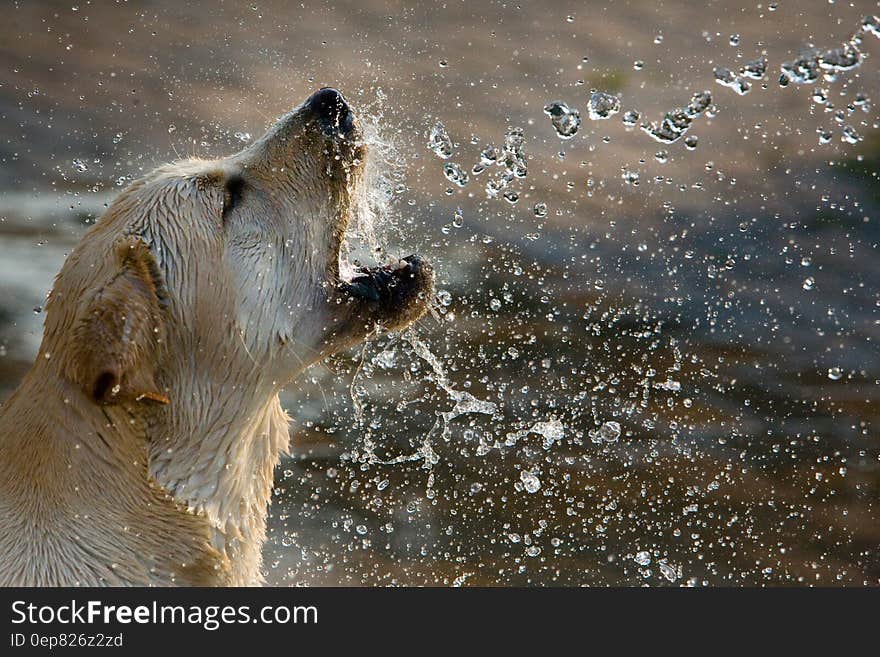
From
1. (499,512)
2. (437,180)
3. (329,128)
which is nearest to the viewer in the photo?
(329,128)

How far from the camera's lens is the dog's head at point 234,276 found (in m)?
3.40

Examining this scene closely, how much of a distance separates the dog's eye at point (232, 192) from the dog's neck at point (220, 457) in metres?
0.60

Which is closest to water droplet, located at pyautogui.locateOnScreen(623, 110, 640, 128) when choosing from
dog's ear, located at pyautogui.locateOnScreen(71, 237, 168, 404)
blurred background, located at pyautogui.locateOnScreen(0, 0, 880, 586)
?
blurred background, located at pyautogui.locateOnScreen(0, 0, 880, 586)

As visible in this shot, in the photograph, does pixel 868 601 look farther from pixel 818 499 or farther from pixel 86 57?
pixel 86 57

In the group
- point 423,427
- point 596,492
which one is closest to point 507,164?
point 423,427

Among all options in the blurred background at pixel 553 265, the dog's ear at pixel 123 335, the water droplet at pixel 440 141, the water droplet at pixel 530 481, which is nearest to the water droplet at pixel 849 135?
the blurred background at pixel 553 265

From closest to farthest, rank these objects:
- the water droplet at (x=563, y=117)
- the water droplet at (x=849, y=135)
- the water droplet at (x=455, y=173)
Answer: the water droplet at (x=563, y=117) < the water droplet at (x=455, y=173) < the water droplet at (x=849, y=135)

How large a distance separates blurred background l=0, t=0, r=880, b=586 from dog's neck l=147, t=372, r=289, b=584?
90.7 inches

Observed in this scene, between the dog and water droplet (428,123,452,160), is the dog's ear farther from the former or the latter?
water droplet (428,123,452,160)

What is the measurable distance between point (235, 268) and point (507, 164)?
202 inches

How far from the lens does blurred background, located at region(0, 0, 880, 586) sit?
6.46 m

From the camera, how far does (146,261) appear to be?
3.58 m

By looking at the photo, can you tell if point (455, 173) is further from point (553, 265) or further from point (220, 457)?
point (220, 457)

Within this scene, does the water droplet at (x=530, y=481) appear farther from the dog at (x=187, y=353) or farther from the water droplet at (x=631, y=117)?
the water droplet at (x=631, y=117)
